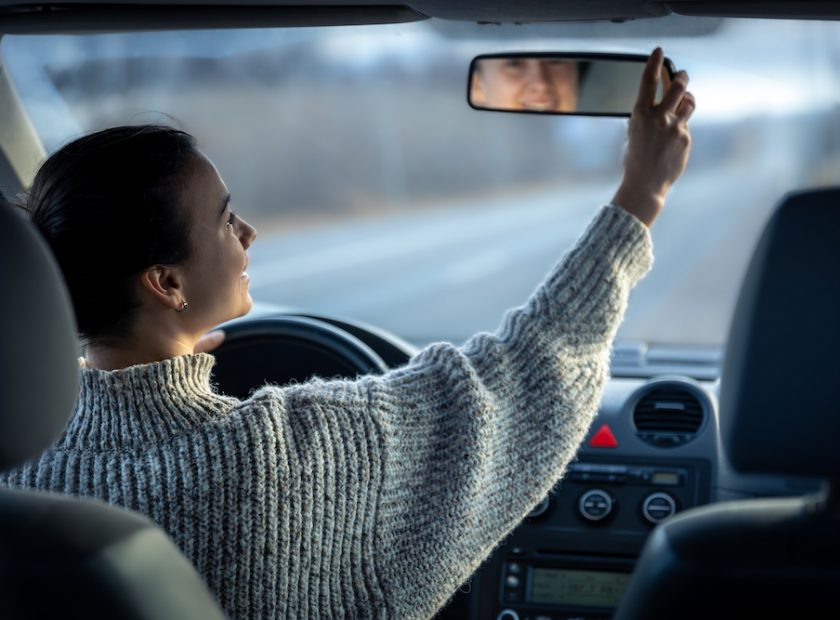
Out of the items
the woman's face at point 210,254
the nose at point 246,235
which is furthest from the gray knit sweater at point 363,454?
the nose at point 246,235

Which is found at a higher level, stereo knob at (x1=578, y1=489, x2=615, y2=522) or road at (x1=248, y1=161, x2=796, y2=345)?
stereo knob at (x1=578, y1=489, x2=615, y2=522)

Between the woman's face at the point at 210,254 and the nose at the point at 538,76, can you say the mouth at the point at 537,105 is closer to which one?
the nose at the point at 538,76

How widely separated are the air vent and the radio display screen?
1.17ft

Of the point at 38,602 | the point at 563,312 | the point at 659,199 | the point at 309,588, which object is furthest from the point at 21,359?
the point at 659,199

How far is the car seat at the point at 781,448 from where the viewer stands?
1475mm

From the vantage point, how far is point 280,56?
66.9 ft

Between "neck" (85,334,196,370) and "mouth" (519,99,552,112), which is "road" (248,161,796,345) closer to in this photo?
"mouth" (519,99,552,112)

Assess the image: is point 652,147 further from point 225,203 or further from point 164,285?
point 164,285

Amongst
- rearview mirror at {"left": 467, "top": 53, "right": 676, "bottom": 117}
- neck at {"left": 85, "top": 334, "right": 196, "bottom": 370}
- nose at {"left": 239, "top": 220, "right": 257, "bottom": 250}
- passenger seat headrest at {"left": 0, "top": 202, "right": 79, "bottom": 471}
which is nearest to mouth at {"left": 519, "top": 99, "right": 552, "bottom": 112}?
rearview mirror at {"left": 467, "top": 53, "right": 676, "bottom": 117}

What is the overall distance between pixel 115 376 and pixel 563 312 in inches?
30.4

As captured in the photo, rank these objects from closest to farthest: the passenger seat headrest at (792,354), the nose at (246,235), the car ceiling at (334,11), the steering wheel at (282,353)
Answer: the passenger seat headrest at (792,354) < the nose at (246,235) < the car ceiling at (334,11) < the steering wheel at (282,353)

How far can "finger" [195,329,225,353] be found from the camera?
126 inches

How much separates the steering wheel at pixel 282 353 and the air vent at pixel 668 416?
68 centimetres

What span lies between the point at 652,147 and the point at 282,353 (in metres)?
1.36
